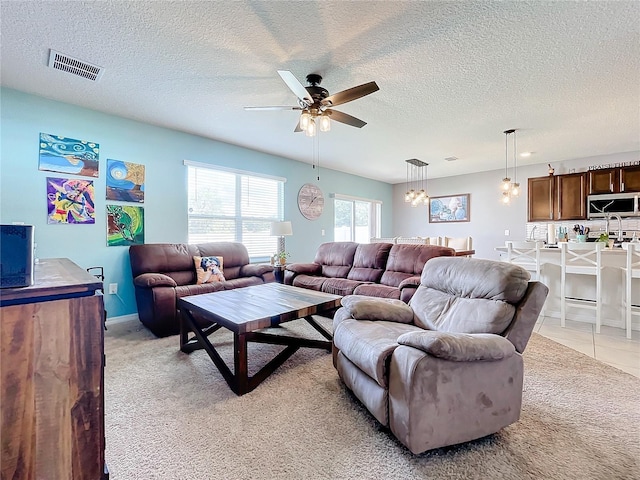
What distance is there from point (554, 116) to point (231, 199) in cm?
453

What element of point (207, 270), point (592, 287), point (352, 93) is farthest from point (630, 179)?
point (207, 270)

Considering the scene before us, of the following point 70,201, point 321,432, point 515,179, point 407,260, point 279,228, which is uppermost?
point 515,179

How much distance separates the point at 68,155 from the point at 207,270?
1.98 m

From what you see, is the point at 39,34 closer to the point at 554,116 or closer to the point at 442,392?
the point at 442,392

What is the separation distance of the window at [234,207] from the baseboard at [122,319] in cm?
126

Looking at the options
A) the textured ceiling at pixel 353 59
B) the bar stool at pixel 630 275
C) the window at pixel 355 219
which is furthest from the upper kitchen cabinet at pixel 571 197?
the window at pixel 355 219

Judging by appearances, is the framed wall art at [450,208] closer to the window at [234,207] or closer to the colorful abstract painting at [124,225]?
the window at [234,207]

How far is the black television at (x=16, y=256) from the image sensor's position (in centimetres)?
81

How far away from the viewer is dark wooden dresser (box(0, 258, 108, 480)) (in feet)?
2.65

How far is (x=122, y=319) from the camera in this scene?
3643mm

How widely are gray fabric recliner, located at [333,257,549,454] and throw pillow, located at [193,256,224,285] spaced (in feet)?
8.00

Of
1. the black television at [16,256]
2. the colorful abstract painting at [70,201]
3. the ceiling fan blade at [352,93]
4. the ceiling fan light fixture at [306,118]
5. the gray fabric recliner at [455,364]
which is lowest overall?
the gray fabric recliner at [455,364]

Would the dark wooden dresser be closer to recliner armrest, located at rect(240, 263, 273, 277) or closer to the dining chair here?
recliner armrest, located at rect(240, 263, 273, 277)

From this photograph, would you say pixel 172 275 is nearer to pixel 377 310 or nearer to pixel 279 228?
pixel 279 228
